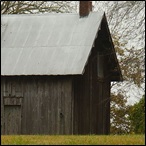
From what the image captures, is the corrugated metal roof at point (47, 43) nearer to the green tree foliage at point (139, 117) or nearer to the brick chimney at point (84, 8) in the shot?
the brick chimney at point (84, 8)

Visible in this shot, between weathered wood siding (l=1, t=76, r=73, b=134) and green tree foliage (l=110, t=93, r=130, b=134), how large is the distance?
16762 mm

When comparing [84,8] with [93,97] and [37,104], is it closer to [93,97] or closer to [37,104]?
[93,97]

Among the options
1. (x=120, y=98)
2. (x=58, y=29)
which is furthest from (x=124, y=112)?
(x=58, y=29)

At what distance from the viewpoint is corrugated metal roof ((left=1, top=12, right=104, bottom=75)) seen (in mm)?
28969

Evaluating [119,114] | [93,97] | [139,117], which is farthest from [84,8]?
[119,114]

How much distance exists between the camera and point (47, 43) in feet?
99.8

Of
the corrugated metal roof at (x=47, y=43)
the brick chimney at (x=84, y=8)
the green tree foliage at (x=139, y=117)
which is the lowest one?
the green tree foliage at (x=139, y=117)

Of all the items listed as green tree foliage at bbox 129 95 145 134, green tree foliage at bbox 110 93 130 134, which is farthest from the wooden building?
green tree foliage at bbox 110 93 130 134

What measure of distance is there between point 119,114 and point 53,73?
61.7 ft

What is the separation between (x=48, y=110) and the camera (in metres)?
29.2

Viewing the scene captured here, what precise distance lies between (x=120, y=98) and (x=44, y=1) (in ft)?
31.8

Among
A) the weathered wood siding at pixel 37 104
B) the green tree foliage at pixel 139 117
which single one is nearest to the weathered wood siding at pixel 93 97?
the weathered wood siding at pixel 37 104

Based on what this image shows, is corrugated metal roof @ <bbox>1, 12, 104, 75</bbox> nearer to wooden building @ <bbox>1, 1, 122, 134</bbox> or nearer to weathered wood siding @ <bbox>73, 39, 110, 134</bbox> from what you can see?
wooden building @ <bbox>1, 1, 122, 134</bbox>

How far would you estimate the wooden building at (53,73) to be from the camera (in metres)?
29.1
